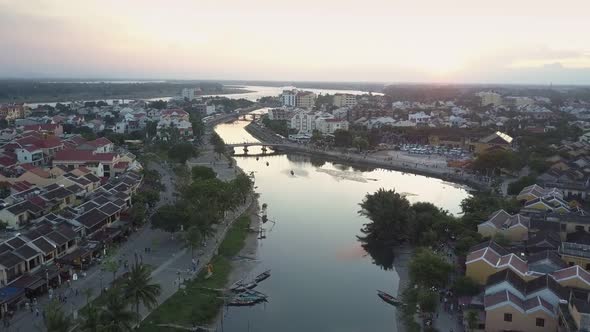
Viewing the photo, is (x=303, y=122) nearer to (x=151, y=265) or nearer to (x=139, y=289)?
(x=151, y=265)

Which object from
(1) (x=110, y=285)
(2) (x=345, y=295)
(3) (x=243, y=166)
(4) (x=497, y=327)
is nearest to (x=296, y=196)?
(3) (x=243, y=166)

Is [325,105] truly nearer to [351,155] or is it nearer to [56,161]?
[351,155]

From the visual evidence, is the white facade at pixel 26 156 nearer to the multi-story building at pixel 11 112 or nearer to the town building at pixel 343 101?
the multi-story building at pixel 11 112

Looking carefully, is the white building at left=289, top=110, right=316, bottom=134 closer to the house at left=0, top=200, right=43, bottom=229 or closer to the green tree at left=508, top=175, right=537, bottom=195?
the green tree at left=508, top=175, right=537, bottom=195

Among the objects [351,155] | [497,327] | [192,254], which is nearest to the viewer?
[497,327]

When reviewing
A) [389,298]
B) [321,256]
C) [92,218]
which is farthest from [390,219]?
[92,218]

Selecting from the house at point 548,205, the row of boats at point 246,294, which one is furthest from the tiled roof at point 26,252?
the house at point 548,205

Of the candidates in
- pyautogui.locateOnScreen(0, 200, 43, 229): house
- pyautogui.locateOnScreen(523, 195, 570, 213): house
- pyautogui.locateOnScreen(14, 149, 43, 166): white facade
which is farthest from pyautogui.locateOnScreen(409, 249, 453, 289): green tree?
pyautogui.locateOnScreen(14, 149, 43, 166): white facade
